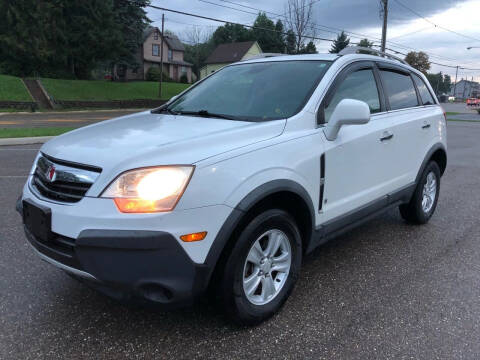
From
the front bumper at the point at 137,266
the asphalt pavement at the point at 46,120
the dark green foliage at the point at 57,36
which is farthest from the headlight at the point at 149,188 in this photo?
the dark green foliage at the point at 57,36

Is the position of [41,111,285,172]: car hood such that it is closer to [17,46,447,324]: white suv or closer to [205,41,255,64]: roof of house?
[17,46,447,324]: white suv

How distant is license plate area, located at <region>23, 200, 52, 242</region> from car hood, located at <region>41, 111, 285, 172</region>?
34 cm

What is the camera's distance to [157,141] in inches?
101

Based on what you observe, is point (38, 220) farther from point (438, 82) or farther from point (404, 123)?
point (438, 82)

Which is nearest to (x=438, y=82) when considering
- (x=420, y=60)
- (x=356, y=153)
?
(x=420, y=60)

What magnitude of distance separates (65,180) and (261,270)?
134cm

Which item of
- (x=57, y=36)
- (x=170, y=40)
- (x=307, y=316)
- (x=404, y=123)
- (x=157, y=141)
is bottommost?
(x=307, y=316)

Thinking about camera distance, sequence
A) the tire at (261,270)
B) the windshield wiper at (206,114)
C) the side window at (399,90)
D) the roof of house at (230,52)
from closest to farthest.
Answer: the tire at (261,270)
the windshield wiper at (206,114)
the side window at (399,90)
the roof of house at (230,52)

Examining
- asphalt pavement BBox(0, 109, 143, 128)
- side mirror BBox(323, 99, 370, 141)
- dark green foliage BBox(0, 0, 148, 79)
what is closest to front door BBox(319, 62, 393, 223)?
side mirror BBox(323, 99, 370, 141)

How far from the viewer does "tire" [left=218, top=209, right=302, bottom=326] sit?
249 cm

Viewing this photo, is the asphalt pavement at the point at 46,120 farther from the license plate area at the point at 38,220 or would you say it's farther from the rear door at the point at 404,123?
the license plate area at the point at 38,220

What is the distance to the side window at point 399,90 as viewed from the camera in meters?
4.14

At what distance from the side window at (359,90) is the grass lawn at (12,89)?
103ft

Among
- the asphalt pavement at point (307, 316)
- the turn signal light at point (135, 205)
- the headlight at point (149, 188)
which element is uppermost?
the headlight at point (149, 188)
